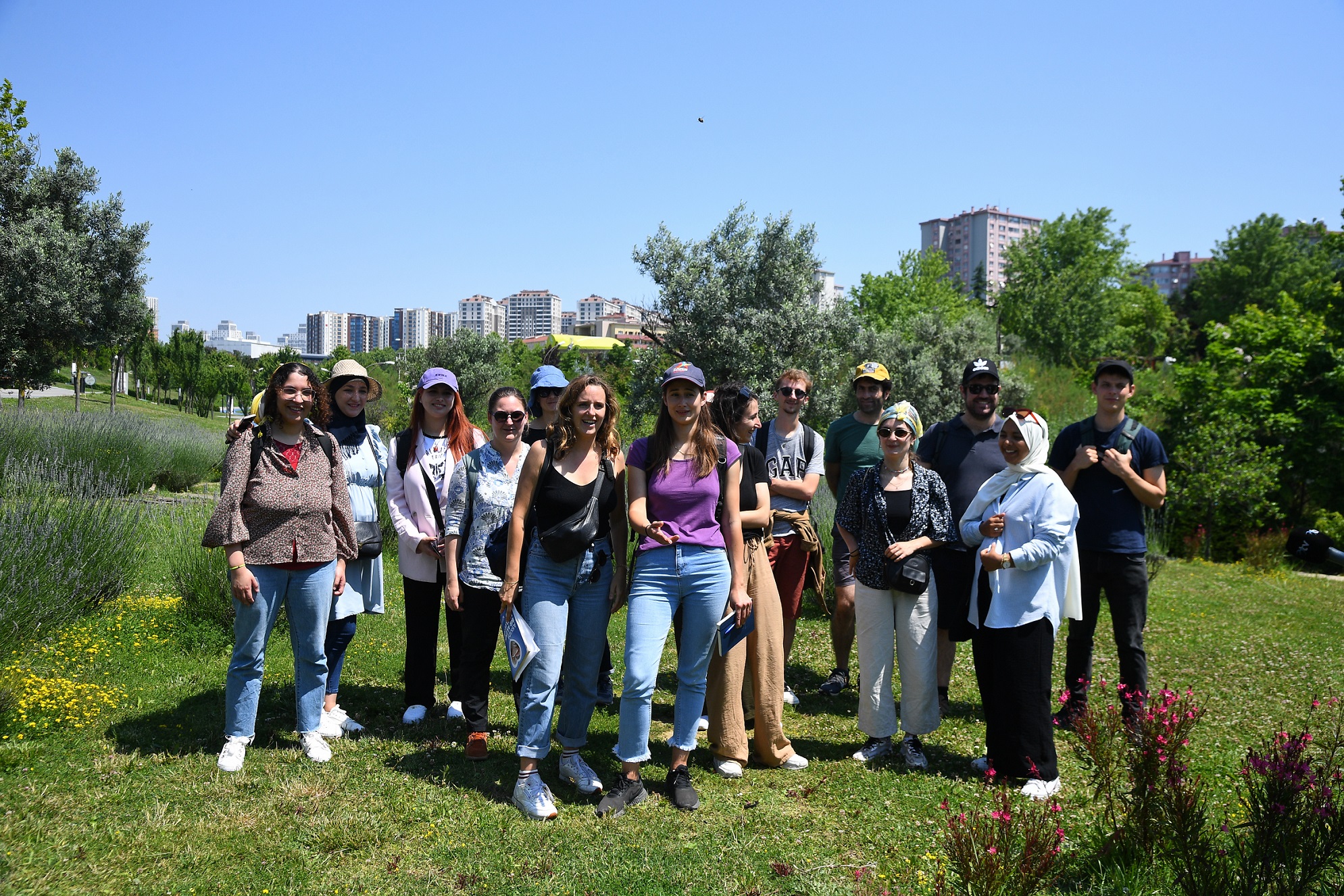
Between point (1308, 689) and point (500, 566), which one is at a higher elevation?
point (500, 566)

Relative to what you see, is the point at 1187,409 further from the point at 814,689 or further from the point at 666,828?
the point at 666,828

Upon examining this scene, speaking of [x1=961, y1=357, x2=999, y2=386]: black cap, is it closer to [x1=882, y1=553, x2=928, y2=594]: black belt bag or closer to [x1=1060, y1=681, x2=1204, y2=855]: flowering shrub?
[x1=882, y1=553, x2=928, y2=594]: black belt bag

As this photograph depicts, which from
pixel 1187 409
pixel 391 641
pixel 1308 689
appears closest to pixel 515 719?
A: pixel 391 641

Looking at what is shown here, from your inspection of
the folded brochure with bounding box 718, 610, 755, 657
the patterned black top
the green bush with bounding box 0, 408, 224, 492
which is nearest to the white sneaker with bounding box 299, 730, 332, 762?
the folded brochure with bounding box 718, 610, 755, 657

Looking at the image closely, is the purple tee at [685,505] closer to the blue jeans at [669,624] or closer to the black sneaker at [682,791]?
the blue jeans at [669,624]

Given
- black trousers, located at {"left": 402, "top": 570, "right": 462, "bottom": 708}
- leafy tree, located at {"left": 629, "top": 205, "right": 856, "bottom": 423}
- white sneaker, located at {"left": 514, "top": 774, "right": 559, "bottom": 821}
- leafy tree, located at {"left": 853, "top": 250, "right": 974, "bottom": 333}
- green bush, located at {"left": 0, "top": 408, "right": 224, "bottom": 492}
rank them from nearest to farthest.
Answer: white sneaker, located at {"left": 514, "top": 774, "right": 559, "bottom": 821} → black trousers, located at {"left": 402, "top": 570, "right": 462, "bottom": 708} → green bush, located at {"left": 0, "top": 408, "right": 224, "bottom": 492} → leafy tree, located at {"left": 629, "top": 205, "right": 856, "bottom": 423} → leafy tree, located at {"left": 853, "top": 250, "right": 974, "bottom": 333}

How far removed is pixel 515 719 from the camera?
5.30 meters

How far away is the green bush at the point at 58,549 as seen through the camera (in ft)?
18.5

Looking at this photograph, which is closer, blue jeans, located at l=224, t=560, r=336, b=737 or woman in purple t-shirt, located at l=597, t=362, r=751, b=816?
woman in purple t-shirt, located at l=597, t=362, r=751, b=816

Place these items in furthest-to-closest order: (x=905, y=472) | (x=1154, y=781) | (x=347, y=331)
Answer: (x=347, y=331), (x=905, y=472), (x=1154, y=781)

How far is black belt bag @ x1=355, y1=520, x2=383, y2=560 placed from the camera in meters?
5.13

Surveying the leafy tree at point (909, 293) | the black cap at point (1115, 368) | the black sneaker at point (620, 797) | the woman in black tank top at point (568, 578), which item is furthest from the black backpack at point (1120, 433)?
the leafy tree at point (909, 293)

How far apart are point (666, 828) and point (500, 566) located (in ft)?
5.26

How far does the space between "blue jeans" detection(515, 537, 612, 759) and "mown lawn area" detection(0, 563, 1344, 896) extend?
0.34 meters
